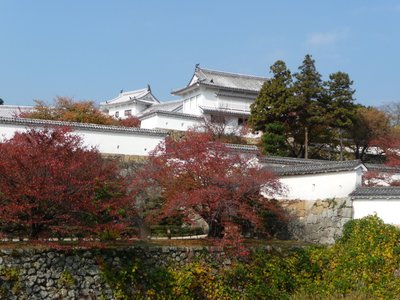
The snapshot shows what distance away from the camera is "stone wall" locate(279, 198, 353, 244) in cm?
1769

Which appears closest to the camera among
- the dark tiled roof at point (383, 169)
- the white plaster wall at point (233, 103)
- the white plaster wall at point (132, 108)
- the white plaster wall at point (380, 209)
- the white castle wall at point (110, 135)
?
the white plaster wall at point (380, 209)

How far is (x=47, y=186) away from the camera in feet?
40.0

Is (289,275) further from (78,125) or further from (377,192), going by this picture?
(78,125)

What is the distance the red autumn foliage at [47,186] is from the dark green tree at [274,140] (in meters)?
14.9

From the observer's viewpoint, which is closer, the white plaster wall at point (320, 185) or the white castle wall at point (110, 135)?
the white plaster wall at point (320, 185)

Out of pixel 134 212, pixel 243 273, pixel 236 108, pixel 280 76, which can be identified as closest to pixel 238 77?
pixel 236 108

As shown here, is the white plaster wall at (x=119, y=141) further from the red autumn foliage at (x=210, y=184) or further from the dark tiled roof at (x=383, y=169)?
the dark tiled roof at (x=383, y=169)

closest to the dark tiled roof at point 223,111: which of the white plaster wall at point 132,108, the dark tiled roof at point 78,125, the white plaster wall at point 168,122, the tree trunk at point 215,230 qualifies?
the white plaster wall at point 168,122

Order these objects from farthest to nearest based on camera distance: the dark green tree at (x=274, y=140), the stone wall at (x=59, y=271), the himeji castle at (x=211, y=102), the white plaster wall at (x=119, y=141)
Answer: the himeji castle at (x=211, y=102) < the dark green tree at (x=274, y=140) < the white plaster wall at (x=119, y=141) < the stone wall at (x=59, y=271)

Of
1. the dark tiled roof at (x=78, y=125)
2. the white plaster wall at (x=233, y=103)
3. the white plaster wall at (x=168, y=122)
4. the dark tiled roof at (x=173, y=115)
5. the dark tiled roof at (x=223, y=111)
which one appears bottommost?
the dark tiled roof at (x=78, y=125)

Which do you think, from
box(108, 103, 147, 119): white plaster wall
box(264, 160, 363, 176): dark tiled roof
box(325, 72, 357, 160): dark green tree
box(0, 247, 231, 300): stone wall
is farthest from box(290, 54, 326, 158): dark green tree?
box(108, 103, 147, 119): white plaster wall

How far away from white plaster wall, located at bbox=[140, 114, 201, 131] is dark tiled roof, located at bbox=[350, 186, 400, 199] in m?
16.8

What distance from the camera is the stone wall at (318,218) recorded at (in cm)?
1769

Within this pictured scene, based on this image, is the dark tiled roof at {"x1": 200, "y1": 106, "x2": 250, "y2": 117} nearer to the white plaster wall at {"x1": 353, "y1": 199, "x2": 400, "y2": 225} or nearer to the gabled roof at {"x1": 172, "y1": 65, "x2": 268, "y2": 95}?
the gabled roof at {"x1": 172, "y1": 65, "x2": 268, "y2": 95}
